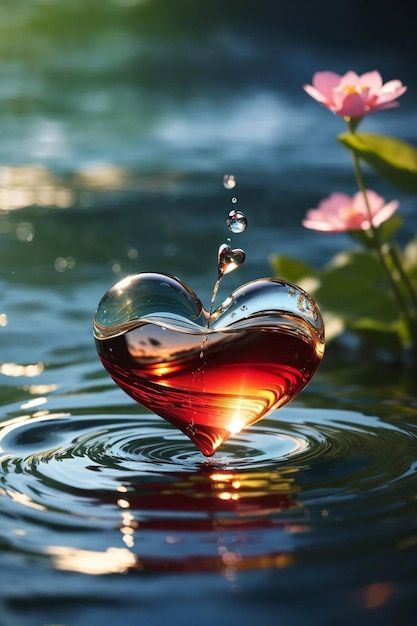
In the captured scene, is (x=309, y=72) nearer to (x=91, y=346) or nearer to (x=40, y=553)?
(x=91, y=346)

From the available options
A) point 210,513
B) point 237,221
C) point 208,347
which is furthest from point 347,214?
point 210,513

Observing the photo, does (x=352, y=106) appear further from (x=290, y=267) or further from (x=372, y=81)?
(x=290, y=267)

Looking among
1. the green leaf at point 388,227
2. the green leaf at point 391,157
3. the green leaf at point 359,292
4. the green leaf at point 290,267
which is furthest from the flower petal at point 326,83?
the green leaf at point 290,267

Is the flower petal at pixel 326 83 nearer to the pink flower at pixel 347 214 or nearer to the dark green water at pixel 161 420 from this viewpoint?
the pink flower at pixel 347 214

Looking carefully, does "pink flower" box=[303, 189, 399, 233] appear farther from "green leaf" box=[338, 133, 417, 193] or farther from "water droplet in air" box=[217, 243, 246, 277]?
"water droplet in air" box=[217, 243, 246, 277]

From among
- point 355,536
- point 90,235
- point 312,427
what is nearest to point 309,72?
point 90,235

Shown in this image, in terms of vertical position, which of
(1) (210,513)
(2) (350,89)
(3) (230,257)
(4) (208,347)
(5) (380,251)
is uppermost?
(2) (350,89)

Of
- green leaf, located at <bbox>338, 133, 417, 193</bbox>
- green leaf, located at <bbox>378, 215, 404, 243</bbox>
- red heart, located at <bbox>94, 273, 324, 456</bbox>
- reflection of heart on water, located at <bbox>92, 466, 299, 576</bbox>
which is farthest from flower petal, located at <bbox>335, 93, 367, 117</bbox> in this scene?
reflection of heart on water, located at <bbox>92, 466, 299, 576</bbox>

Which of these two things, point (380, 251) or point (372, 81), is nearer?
point (372, 81)
